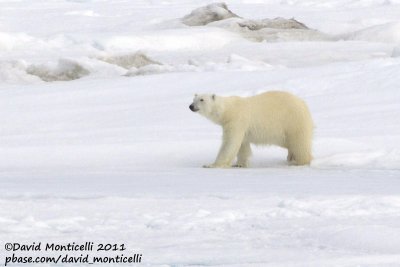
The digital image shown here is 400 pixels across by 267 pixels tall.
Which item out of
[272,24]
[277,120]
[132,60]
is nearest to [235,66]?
[132,60]

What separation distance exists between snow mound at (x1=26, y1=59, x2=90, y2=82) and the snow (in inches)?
1.1

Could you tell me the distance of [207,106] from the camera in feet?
18.9

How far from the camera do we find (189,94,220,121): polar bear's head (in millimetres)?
5738

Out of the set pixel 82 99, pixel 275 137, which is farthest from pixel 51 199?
pixel 82 99

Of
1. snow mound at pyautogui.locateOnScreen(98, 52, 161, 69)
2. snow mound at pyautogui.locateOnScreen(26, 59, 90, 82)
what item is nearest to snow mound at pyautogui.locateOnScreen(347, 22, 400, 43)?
snow mound at pyautogui.locateOnScreen(98, 52, 161, 69)

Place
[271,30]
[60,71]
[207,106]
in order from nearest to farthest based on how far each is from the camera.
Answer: [207,106], [60,71], [271,30]

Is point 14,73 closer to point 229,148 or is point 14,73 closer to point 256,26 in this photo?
point 229,148

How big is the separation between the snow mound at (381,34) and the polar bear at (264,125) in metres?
11.8

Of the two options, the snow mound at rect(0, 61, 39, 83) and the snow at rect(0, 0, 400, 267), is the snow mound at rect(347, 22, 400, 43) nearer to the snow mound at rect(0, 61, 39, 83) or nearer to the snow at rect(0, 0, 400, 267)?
the snow at rect(0, 0, 400, 267)

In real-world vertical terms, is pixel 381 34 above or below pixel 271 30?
above

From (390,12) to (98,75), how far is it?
13.3 meters

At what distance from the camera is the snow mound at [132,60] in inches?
547

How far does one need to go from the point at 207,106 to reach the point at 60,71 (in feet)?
23.5

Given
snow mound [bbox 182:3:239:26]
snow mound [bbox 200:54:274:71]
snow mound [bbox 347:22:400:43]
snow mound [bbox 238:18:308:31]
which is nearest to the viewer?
snow mound [bbox 200:54:274:71]
